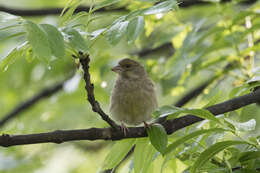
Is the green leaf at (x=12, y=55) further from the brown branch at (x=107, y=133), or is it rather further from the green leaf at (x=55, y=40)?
the brown branch at (x=107, y=133)

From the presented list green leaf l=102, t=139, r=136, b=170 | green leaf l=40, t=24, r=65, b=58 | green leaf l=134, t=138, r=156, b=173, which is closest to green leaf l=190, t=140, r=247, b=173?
green leaf l=134, t=138, r=156, b=173

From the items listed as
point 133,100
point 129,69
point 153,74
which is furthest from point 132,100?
point 153,74

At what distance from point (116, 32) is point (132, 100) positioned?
→ 2.60m

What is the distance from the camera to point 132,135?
12.6ft

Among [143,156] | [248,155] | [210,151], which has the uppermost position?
[210,151]

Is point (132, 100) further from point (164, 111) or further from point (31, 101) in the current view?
point (31, 101)

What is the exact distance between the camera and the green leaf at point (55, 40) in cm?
289

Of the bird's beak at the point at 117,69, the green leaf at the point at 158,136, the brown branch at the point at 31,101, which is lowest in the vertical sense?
the brown branch at the point at 31,101

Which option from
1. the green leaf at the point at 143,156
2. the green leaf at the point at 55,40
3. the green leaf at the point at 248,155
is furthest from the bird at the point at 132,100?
the green leaf at the point at 55,40

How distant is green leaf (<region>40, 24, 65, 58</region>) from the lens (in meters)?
2.89

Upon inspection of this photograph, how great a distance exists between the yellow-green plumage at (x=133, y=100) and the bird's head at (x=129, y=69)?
12 centimetres

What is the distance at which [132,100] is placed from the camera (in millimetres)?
5766

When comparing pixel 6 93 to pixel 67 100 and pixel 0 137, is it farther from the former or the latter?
pixel 0 137

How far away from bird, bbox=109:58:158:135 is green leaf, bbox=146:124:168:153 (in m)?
1.91
